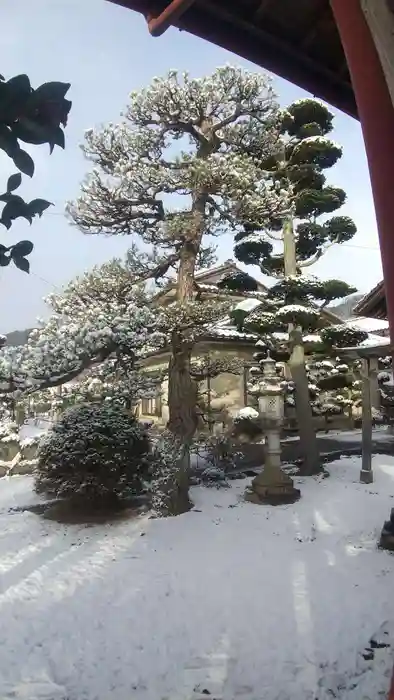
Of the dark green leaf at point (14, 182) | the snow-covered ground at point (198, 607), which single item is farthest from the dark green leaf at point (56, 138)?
the snow-covered ground at point (198, 607)

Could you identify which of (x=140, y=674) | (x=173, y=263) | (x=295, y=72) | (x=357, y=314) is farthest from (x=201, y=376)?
(x=295, y=72)

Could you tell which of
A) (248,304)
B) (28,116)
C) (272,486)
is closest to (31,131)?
(28,116)

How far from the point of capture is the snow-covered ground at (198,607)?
2727 mm

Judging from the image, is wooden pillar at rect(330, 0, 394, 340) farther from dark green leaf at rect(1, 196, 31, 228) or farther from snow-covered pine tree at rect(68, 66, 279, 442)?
snow-covered pine tree at rect(68, 66, 279, 442)

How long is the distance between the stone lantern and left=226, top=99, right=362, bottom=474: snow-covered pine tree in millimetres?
1504

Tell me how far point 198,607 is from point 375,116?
3515mm

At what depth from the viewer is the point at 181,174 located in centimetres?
615

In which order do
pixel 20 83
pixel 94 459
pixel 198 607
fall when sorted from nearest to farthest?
pixel 20 83 → pixel 198 607 → pixel 94 459

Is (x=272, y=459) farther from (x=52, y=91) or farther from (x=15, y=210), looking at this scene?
(x=52, y=91)

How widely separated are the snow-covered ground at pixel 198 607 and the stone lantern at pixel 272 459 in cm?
40

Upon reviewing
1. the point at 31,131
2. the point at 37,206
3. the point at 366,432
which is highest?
the point at 31,131

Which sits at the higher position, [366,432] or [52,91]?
[52,91]

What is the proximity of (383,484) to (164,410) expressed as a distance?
6.27 metres

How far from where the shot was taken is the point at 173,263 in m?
6.94
